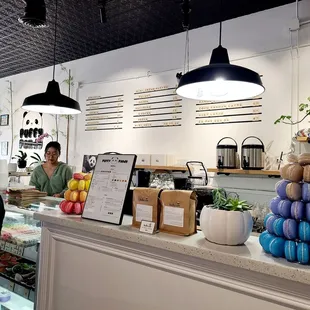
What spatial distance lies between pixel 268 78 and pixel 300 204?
8.89 ft

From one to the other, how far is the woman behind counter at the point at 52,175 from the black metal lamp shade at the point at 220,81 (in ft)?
7.76

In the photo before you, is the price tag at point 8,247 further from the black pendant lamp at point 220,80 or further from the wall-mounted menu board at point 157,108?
the wall-mounted menu board at point 157,108

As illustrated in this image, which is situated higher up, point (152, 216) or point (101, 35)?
point (101, 35)

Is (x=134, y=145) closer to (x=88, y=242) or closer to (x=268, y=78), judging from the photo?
(x=268, y=78)

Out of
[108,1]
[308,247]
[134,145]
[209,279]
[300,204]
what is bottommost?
[209,279]

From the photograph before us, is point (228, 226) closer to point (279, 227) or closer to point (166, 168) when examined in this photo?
point (279, 227)

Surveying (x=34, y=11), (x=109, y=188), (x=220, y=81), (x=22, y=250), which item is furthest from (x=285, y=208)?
(x=34, y=11)

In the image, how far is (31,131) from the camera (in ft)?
19.7

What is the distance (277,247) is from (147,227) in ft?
1.72

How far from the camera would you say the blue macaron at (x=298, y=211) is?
967mm

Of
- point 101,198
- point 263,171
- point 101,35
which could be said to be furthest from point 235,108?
point 101,198

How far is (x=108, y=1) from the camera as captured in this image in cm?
341

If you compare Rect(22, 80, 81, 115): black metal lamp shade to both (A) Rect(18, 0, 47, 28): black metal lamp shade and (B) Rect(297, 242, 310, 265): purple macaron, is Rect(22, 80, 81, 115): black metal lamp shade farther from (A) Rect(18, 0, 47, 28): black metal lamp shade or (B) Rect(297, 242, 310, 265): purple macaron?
(B) Rect(297, 242, 310, 265): purple macaron

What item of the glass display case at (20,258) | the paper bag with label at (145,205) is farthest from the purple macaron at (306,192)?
the glass display case at (20,258)
